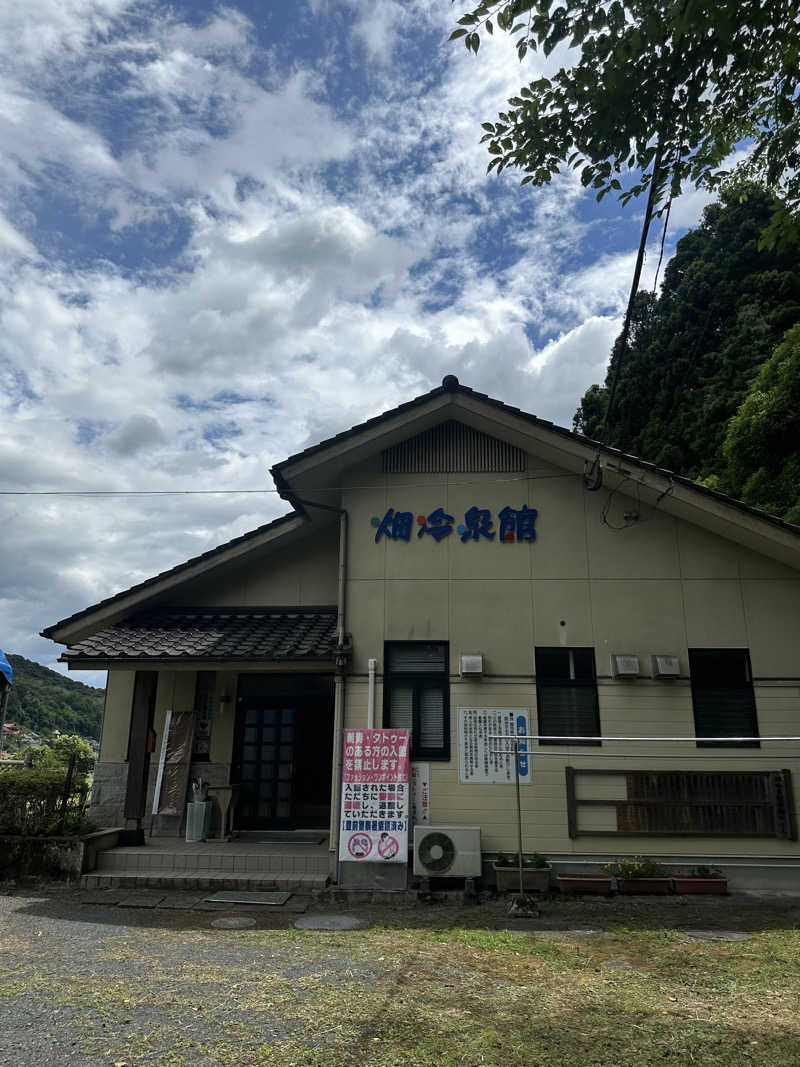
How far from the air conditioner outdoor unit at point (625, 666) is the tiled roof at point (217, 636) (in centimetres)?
379

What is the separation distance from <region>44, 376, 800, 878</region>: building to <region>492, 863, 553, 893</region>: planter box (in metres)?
0.38

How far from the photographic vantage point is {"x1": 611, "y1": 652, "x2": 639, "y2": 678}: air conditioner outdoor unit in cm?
949

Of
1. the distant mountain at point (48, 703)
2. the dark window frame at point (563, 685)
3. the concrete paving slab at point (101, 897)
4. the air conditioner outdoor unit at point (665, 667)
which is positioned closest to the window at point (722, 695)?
the air conditioner outdoor unit at point (665, 667)

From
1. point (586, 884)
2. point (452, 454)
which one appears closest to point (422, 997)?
point (586, 884)

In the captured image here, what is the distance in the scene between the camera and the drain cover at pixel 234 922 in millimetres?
7438

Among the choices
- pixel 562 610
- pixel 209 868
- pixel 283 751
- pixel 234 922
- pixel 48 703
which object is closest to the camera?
pixel 234 922

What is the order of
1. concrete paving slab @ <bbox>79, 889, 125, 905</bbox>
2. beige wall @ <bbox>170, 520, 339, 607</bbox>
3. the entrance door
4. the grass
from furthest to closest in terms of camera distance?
beige wall @ <bbox>170, 520, 339, 607</bbox> → the entrance door → concrete paving slab @ <bbox>79, 889, 125, 905</bbox> → the grass

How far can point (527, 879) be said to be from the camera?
8797 millimetres

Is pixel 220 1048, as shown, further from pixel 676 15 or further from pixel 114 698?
pixel 114 698

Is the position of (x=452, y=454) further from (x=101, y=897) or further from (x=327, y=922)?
(x=101, y=897)

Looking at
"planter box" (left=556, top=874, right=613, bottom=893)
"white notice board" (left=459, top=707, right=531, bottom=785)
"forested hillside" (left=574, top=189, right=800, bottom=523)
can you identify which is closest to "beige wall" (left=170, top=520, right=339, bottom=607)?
"white notice board" (left=459, top=707, right=531, bottom=785)

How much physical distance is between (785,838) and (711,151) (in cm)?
799

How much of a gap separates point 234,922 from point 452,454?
6.60 metres

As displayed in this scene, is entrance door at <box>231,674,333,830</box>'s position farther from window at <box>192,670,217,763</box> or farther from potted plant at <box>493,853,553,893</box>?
potted plant at <box>493,853,553,893</box>
